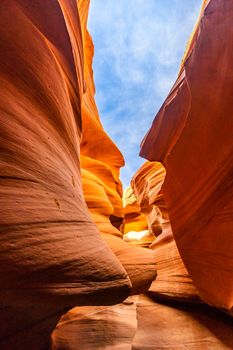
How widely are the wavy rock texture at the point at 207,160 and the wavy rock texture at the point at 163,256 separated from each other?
57 centimetres

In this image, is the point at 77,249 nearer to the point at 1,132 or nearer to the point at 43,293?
the point at 43,293

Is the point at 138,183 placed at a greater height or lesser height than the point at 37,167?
greater

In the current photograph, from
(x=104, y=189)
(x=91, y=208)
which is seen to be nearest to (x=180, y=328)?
(x=91, y=208)

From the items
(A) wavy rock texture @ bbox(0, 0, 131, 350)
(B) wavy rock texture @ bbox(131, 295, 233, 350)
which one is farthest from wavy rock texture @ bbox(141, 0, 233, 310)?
(A) wavy rock texture @ bbox(0, 0, 131, 350)

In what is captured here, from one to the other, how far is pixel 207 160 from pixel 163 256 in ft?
8.88

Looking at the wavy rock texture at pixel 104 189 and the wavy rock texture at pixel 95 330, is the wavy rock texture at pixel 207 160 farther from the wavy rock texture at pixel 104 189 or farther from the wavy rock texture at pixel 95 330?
the wavy rock texture at pixel 95 330

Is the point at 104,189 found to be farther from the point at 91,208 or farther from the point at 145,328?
the point at 145,328

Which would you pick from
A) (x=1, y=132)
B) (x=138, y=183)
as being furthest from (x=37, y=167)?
(x=138, y=183)

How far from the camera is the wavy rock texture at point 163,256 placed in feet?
14.0

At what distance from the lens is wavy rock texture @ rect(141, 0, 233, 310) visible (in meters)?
3.14

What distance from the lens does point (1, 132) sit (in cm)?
141

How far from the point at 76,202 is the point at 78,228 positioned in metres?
0.24

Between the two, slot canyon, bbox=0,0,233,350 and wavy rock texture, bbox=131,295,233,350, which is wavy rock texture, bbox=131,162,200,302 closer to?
slot canyon, bbox=0,0,233,350

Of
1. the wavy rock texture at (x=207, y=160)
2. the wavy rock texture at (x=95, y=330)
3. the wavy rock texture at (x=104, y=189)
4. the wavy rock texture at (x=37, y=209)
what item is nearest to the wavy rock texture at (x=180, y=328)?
the wavy rock texture at (x=95, y=330)
